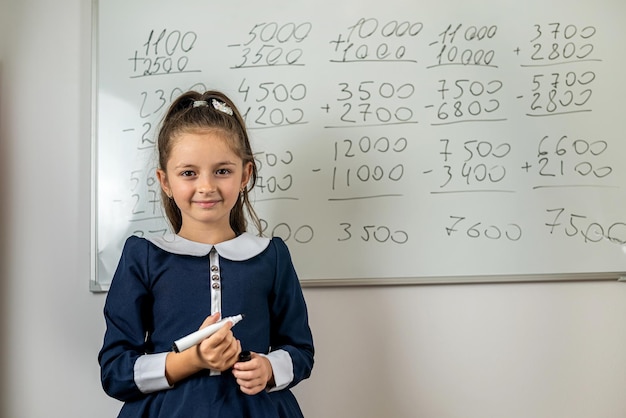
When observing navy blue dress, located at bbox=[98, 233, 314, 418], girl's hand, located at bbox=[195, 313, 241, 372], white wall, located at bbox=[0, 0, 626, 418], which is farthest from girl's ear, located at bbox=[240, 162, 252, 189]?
white wall, located at bbox=[0, 0, 626, 418]

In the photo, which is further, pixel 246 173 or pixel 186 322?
pixel 246 173

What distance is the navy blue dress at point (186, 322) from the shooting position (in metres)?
0.97

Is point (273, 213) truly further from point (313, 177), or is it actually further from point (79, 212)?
point (79, 212)

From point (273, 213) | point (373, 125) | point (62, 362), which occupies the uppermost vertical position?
point (373, 125)

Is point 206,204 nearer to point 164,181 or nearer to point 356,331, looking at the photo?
point 164,181

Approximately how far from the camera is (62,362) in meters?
1.43

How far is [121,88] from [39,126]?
0.22m

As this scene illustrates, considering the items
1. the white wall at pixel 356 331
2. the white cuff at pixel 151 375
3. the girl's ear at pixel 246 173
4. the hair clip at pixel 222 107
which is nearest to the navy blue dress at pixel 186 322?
the white cuff at pixel 151 375

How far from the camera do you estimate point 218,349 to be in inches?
35.8

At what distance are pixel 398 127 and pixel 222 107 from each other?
19.5 inches

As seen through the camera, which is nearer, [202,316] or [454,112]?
[202,316]

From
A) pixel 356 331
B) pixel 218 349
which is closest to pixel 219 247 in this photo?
pixel 218 349

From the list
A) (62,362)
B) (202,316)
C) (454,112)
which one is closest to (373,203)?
(454,112)

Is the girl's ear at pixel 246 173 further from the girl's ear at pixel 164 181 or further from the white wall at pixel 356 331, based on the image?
the white wall at pixel 356 331
